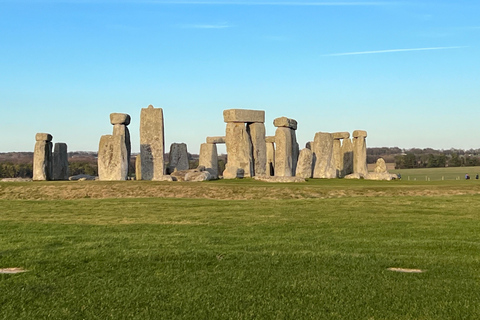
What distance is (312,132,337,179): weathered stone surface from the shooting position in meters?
32.0

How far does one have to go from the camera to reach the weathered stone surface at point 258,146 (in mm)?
30312

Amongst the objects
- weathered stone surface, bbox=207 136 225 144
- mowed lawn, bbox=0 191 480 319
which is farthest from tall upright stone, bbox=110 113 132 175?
mowed lawn, bbox=0 191 480 319

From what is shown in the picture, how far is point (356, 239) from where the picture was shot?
9711 millimetres

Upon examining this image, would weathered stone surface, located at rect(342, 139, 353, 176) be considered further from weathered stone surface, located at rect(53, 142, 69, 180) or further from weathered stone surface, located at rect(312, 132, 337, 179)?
weathered stone surface, located at rect(53, 142, 69, 180)

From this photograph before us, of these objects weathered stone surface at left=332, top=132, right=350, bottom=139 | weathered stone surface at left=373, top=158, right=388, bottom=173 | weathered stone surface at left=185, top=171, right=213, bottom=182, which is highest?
weathered stone surface at left=332, top=132, right=350, bottom=139

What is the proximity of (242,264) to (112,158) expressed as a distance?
66.7ft

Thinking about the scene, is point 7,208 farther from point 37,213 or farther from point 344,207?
point 344,207

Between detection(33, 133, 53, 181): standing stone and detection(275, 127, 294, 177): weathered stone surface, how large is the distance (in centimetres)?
1306

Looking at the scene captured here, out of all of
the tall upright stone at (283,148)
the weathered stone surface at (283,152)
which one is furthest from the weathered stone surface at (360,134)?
the weathered stone surface at (283,152)

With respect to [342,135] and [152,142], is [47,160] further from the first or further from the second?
[342,135]

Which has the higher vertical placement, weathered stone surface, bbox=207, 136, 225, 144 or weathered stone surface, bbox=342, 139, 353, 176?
weathered stone surface, bbox=207, 136, 225, 144

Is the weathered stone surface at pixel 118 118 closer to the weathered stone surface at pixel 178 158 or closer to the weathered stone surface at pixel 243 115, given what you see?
the weathered stone surface at pixel 178 158

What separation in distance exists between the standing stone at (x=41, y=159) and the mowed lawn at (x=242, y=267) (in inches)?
657

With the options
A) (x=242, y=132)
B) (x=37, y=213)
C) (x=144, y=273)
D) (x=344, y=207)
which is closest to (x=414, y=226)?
(x=344, y=207)
